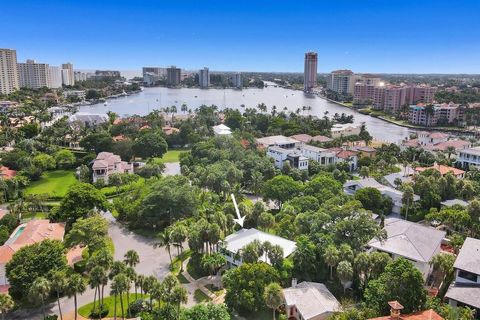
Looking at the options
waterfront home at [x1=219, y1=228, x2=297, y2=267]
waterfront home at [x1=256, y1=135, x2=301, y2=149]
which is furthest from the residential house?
waterfront home at [x1=256, y1=135, x2=301, y2=149]

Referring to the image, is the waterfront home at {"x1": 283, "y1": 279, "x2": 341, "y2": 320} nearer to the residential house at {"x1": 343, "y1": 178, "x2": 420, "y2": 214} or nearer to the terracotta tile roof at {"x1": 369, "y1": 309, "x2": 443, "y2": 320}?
the terracotta tile roof at {"x1": 369, "y1": 309, "x2": 443, "y2": 320}

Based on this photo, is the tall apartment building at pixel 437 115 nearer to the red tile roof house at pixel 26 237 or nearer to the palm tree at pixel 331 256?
the palm tree at pixel 331 256

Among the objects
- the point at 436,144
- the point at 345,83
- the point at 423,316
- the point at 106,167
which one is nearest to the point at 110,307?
the point at 423,316

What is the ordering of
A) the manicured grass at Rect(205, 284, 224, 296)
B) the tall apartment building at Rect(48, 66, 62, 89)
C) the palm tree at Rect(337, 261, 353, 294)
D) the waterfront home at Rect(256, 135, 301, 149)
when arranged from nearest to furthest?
the palm tree at Rect(337, 261, 353, 294), the manicured grass at Rect(205, 284, 224, 296), the waterfront home at Rect(256, 135, 301, 149), the tall apartment building at Rect(48, 66, 62, 89)

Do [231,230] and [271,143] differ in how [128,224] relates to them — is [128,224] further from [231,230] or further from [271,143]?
[271,143]

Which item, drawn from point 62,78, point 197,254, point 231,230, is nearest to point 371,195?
point 231,230

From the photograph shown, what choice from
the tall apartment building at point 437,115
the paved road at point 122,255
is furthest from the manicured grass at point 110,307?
the tall apartment building at point 437,115
